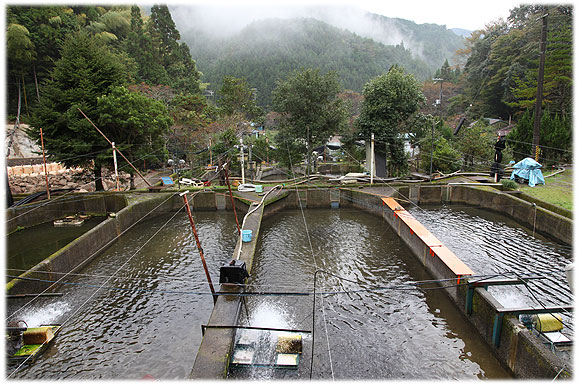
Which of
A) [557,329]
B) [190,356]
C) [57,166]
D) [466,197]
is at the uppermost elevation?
[57,166]

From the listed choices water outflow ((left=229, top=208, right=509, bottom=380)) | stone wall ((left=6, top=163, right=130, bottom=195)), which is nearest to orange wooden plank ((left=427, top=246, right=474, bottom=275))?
water outflow ((left=229, top=208, right=509, bottom=380))

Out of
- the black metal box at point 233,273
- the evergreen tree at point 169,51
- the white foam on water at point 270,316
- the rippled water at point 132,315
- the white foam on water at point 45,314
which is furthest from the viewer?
the evergreen tree at point 169,51

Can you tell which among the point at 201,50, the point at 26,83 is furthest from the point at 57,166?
the point at 201,50

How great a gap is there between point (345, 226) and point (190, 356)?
986 centimetres

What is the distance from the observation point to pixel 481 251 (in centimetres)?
1203

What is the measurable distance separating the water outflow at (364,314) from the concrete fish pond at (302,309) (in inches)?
1.5

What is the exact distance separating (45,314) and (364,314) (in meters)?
7.97

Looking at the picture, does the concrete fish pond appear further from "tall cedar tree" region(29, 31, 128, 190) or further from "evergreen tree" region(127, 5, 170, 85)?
"evergreen tree" region(127, 5, 170, 85)

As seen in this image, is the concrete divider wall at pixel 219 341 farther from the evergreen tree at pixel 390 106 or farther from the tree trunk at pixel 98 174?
the evergreen tree at pixel 390 106

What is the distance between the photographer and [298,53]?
372ft

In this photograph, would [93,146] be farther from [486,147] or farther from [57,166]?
[486,147]

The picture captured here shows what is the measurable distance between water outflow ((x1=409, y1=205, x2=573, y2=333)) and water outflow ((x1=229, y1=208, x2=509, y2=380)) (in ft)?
5.57

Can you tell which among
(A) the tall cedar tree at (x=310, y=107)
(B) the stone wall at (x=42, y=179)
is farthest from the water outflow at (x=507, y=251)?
(B) the stone wall at (x=42, y=179)

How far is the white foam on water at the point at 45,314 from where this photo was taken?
8534mm
